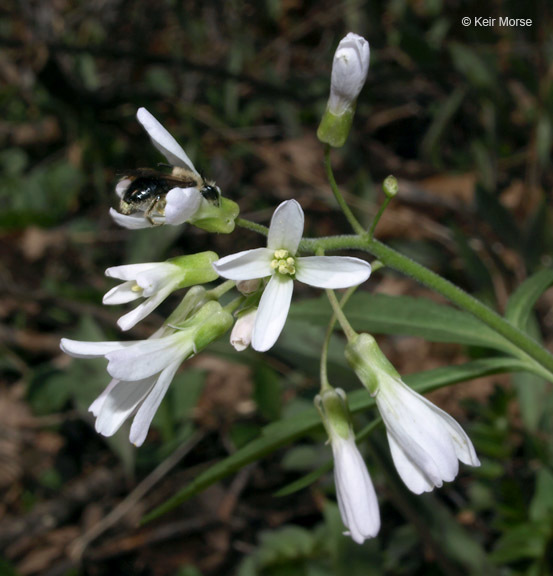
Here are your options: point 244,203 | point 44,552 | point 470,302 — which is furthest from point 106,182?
point 470,302

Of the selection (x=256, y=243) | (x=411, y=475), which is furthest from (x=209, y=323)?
(x=256, y=243)

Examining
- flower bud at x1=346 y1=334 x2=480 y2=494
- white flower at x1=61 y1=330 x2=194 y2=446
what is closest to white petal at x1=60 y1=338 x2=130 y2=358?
white flower at x1=61 y1=330 x2=194 y2=446

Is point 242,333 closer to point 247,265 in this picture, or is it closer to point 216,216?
point 247,265

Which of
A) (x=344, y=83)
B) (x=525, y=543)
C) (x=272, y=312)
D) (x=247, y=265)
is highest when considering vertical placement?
(x=344, y=83)

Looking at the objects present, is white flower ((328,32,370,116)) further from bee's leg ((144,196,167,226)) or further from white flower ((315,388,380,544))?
white flower ((315,388,380,544))
